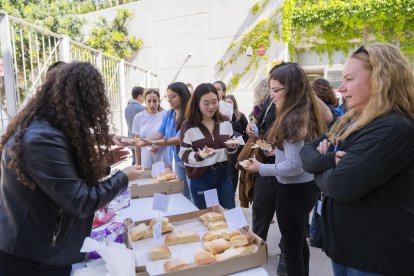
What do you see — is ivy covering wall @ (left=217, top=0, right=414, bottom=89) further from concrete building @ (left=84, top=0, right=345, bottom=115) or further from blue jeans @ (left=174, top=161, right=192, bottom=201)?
blue jeans @ (left=174, top=161, right=192, bottom=201)

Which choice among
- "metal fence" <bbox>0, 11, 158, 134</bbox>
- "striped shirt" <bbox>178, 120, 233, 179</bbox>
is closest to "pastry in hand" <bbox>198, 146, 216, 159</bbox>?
"striped shirt" <bbox>178, 120, 233, 179</bbox>

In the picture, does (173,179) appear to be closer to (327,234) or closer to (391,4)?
(327,234)

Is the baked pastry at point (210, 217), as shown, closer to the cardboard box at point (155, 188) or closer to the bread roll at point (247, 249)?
the bread roll at point (247, 249)

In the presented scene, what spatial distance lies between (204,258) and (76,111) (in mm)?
785

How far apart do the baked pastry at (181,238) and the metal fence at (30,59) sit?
0.63 meters

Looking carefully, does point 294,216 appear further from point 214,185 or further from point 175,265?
point 175,265

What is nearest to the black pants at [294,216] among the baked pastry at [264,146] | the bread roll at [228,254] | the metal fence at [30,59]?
the baked pastry at [264,146]

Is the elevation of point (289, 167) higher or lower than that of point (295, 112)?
lower

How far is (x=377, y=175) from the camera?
1.07m

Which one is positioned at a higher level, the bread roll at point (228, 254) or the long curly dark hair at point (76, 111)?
the long curly dark hair at point (76, 111)

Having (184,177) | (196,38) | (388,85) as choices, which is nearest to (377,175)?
(388,85)

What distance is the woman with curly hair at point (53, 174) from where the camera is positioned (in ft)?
3.65

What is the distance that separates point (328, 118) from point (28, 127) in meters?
2.09

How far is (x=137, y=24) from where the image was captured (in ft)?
33.3
